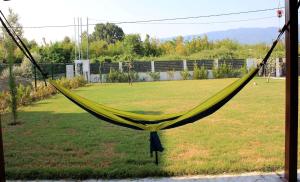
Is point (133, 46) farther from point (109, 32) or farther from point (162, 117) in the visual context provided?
point (162, 117)

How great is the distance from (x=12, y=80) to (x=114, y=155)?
405cm

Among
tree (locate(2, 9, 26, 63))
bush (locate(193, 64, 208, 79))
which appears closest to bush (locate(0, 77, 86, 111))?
tree (locate(2, 9, 26, 63))

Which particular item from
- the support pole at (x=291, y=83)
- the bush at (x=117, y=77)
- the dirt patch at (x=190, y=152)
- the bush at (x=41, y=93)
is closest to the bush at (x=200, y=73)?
the bush at (x=117, y=77)

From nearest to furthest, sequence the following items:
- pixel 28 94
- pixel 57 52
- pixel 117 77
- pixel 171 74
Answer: pixel 28 94
pixel 117 77
pixel 171 74
pixel 57 52

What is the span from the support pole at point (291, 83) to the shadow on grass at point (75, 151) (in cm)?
115

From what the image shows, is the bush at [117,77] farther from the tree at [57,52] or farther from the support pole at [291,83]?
the support pole at [291,83]

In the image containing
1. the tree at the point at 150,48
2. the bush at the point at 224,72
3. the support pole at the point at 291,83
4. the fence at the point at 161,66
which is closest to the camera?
the support pole at the point at 291,83

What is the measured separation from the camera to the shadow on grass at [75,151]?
12.1 ft

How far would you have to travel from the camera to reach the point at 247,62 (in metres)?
25.0

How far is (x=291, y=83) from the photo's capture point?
3.00 m

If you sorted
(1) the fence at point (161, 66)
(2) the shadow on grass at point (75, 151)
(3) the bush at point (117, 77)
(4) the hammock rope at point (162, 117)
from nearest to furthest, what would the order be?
(4) the hammock rope at point (162, 117), (2) the shadow on grass at point (75, 151), (3) the bush at point (117, 77), (1) the fence at point (161, 66)

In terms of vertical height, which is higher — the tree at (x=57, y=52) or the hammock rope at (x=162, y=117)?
the tree at (x=57, y=52)

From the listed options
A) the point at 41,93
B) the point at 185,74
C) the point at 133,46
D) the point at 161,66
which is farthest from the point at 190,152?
the point at 133,46

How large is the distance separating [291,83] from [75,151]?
2745 mm
